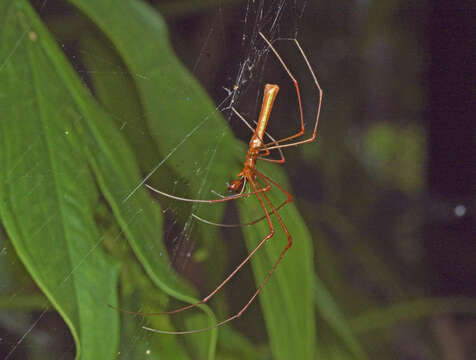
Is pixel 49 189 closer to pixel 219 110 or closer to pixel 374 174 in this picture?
pixel 219 110

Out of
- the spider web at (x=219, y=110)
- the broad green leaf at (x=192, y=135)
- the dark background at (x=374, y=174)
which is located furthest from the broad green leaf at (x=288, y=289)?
the dark background at (x=374, y=174)

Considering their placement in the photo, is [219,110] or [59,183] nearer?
[59,183]

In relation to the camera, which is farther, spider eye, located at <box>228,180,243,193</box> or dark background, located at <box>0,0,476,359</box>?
dark background, located at <box>0,0,476,359</box>

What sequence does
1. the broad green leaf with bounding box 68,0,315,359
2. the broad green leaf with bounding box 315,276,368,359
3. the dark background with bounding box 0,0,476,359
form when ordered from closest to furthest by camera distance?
the broad green leaf with bounding box 68,0,315,359 < the broad green leaf with bounding box 315,276,368,359 < the dark background with bounding box 0,0,476,359

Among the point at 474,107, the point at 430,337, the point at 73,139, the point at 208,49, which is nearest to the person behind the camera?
the point at 73,139

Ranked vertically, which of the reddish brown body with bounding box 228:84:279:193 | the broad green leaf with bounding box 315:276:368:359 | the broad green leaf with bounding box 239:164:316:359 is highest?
the reddish brown body with bounding box 228:84:279:193

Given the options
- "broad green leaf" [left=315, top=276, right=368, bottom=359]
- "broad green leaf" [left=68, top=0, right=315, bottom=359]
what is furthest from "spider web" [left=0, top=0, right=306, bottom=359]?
"broad green leaf" [left=315, top=276, right=368, bottom=359]

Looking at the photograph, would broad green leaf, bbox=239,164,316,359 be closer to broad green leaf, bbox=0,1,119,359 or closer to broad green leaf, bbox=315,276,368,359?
broad green leaf, bbox=315,276,368,359

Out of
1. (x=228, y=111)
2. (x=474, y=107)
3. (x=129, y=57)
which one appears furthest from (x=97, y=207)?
(x=474, y=107)

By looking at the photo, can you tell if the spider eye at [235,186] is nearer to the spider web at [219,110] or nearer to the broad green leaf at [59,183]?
the spider web at [219,110]

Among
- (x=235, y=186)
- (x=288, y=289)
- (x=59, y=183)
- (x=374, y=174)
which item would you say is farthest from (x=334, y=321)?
(x=374, y=174)

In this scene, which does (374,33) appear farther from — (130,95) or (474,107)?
(130,95)
